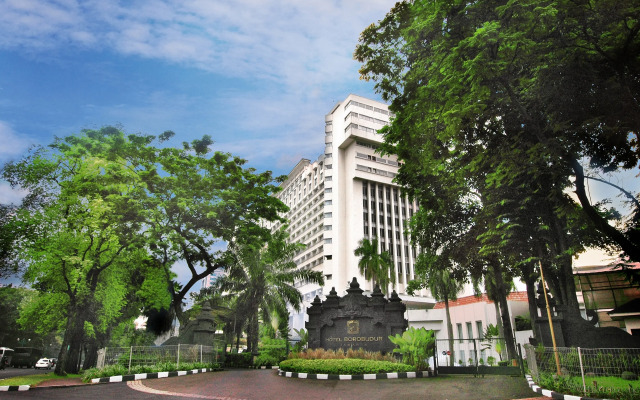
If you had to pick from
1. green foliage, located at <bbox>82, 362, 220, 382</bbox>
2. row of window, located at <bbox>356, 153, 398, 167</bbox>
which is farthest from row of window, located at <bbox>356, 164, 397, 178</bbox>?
green foliage, located at <bbox>82, 362, 220, 382</bbox>

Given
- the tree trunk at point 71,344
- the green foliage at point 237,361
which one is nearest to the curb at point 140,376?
the tree trunk at point 71,344

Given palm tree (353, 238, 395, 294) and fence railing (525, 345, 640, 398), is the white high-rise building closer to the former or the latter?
palm tree (353, 238, 395, 294)

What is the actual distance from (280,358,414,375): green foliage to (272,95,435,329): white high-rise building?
47.2m

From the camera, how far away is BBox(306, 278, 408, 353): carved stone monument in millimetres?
22016

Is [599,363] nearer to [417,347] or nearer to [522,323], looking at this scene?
[417,347]

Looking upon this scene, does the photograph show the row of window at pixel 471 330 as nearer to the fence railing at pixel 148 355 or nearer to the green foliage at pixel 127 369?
the fence railing at pixel 148 355

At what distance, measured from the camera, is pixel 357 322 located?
22641mm

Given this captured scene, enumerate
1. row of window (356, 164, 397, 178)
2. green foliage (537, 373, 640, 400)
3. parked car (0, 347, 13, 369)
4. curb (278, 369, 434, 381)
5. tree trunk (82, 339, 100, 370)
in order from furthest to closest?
row of window (356, 164, 397, 178) < parked car (0, 347, 13, 369) < tree trunk (82, 339, 100, 370) < curb (278, 369, 434, 381) < green foliage (537, 373, 640, 400)

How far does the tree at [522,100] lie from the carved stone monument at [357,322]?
24.1 feet

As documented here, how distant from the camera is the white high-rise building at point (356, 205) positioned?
2648 inches

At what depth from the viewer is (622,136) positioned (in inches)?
544

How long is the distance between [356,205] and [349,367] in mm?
51925

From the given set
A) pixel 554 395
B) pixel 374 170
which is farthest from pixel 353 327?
pixel 374 170

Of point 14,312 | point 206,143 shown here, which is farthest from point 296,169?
point 206,143
